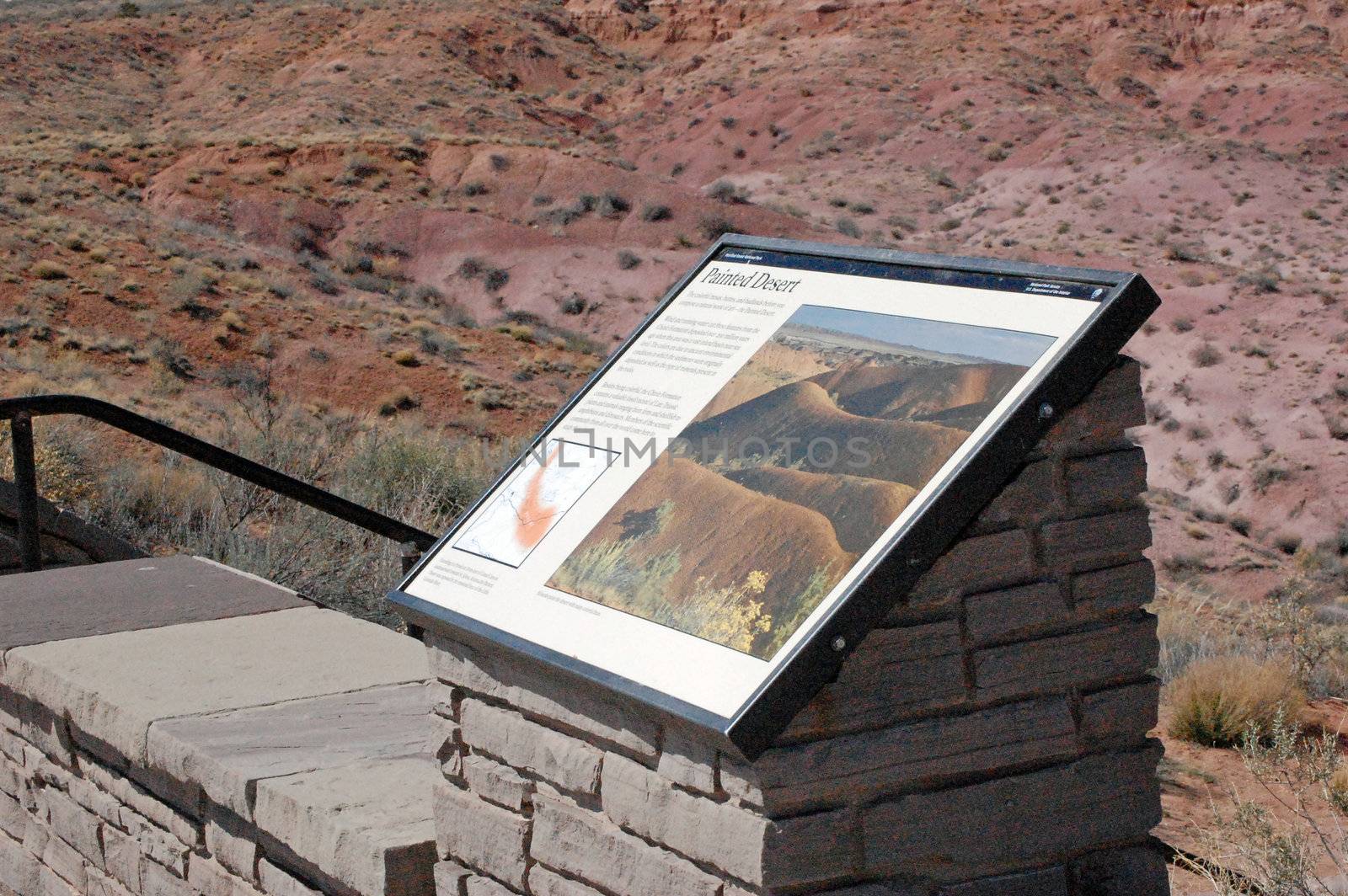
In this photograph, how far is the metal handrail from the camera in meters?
4.53

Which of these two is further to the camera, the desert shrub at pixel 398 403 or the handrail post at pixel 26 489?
the desert shrub at pixel 398 403

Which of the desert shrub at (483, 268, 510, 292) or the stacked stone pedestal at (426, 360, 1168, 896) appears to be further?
the desert shrub at (483, 268, 510, 292)

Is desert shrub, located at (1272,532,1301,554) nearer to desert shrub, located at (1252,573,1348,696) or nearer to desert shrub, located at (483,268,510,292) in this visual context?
desert shrub, located at (1252,573,1348,696)

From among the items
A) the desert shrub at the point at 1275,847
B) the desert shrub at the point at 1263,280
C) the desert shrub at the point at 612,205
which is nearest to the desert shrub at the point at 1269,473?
the desert shrub at the point at 1263,280

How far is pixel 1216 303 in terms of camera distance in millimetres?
33281

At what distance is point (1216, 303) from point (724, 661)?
34.4 m

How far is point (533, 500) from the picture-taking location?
8.23 feet

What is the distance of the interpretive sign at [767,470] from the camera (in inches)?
75.2

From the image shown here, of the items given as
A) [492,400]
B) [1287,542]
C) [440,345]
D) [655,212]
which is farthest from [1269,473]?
[655,212]

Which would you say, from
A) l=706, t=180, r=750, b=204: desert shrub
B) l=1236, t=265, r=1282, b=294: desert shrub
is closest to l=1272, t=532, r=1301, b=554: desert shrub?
l=1236, t=265, r=1282, b=294: desert shrub

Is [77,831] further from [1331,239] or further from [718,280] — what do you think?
[1331,239]

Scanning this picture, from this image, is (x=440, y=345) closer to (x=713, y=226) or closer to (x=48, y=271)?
(x=48, y=271)

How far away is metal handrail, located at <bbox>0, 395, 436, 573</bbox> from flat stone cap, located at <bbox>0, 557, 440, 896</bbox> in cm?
34

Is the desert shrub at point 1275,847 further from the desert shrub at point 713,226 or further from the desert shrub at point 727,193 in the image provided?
the desert shrub at point 727,193
